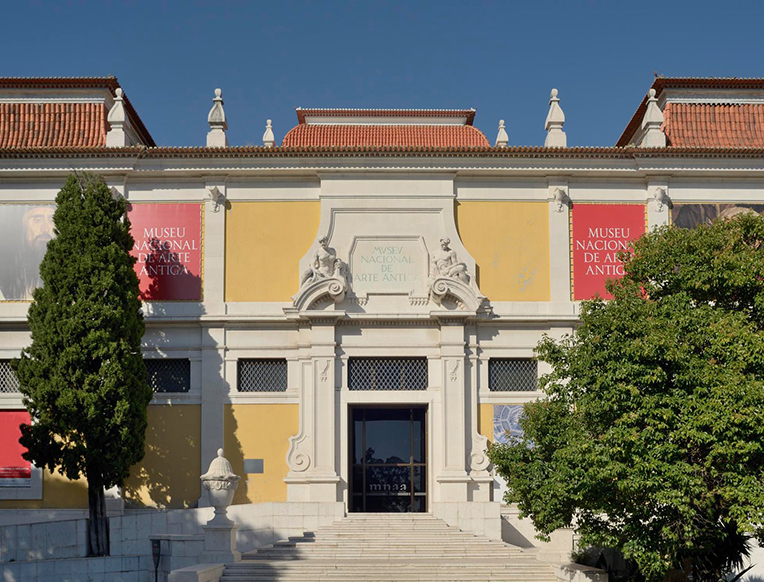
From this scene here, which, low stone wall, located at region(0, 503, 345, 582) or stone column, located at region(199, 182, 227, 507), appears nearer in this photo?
low stone wall, located at region(0, 503, 345, 582)

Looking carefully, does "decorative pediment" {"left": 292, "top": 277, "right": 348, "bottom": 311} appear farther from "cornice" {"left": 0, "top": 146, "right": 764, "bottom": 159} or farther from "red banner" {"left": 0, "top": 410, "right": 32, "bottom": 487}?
"red banner" {"left": 0, "top": 410, "right": 32, "bottom": 487}

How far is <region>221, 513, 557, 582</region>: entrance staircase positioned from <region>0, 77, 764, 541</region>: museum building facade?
223 centimetres

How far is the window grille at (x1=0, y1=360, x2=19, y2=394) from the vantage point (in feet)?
96.0

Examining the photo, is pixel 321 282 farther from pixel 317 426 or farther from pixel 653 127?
pixel 653 127

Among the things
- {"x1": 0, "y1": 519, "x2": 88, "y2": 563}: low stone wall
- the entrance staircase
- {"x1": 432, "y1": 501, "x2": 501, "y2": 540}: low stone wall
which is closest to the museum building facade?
{"x1": 432, "y1": 501, "x2": 501, "y2": 540}: low stone wall

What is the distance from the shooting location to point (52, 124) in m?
31.5

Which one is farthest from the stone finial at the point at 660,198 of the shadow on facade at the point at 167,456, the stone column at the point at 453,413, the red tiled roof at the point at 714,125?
the shadow on facade at the point at 167,456

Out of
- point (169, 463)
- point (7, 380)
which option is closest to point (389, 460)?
point (169, 463)

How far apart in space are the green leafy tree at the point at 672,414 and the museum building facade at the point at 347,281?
716cm

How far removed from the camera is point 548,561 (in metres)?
24.1

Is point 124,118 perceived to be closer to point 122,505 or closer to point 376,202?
point 376,202

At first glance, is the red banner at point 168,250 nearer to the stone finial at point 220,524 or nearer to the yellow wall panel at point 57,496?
the yellow wall panel at point 57,496

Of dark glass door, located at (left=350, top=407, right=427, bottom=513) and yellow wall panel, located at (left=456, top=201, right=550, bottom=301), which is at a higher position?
yellow wall panel, located at (left=456, top=201, right=550, bottom=301)

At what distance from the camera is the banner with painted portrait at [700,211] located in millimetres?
30312
